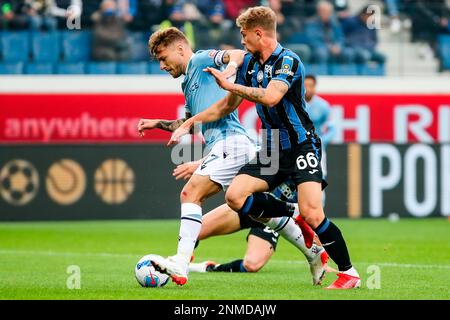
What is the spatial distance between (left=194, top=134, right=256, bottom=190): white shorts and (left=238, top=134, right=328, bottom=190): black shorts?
0.26 meters

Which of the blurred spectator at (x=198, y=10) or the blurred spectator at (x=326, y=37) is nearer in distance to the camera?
the blurred spectator at (x=198, y=10)

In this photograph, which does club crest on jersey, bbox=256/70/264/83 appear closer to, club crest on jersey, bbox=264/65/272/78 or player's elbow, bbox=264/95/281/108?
club crest on jersey, bbox=264/65/272/78

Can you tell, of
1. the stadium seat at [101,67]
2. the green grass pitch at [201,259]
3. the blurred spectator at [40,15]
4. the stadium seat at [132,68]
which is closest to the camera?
the green grass pitch at [201,259]

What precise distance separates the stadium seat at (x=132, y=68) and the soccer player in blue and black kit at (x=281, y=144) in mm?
11482

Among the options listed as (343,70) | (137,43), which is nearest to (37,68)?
(137,43)

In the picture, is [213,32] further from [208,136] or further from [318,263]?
[318,263]

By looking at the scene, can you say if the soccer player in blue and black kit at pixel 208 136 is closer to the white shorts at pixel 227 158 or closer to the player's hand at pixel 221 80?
the white shorts at pixel 227 158

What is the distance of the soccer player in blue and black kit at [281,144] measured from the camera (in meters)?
8.02

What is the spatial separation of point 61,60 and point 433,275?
11.6 meters

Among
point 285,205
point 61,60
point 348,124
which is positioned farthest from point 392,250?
point 61,60

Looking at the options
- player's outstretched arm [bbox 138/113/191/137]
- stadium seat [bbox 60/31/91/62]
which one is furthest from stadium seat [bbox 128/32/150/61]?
player's outstretched arm [bbox 138/113/191/137]

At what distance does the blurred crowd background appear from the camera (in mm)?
19344

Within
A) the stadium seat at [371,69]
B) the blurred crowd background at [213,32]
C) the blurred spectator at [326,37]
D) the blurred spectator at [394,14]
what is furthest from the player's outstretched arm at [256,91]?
the blurred spectator at [394,14]

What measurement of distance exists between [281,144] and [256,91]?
0.65 metres
